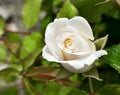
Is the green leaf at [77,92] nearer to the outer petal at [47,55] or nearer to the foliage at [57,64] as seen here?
the foliage at [57,64]

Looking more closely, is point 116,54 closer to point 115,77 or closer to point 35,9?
point 115,77

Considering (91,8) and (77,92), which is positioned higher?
(91,8)

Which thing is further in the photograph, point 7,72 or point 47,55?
point 7,72

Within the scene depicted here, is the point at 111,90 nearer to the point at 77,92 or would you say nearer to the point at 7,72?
the point at 77,92

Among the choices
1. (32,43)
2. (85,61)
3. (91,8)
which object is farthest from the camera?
(32,43)

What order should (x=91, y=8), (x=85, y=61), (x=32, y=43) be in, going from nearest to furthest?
(x=85, y=61), (x=91, y=8), (x=32, y=43)

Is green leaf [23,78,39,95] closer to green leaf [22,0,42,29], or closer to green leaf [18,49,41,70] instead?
green leaf [18,49,41,70]

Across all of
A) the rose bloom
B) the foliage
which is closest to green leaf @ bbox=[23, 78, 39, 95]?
the foliage

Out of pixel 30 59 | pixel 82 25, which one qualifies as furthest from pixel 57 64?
pixel 82 25
